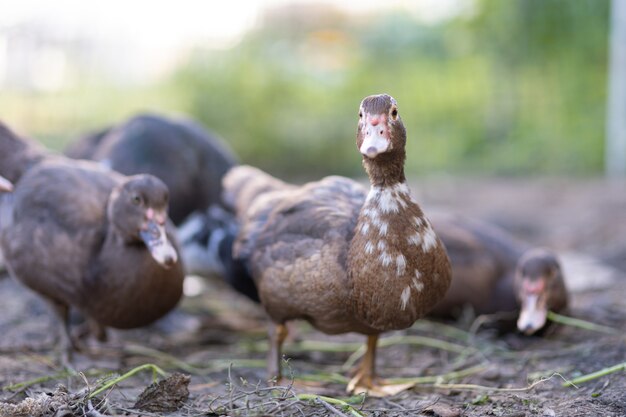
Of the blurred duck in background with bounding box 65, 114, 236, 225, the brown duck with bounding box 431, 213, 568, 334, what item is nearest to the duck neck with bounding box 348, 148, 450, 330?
the brown duck with bounding box 431, 213, 568, 334

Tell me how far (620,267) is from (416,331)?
2.20m

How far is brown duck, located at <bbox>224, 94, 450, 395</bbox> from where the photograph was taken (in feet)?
11.8

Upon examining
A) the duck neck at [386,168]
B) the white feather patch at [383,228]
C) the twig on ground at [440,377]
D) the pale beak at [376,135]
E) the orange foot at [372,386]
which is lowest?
the twig on ground at [440,377]

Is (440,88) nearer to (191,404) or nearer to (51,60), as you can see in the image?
(51,60)

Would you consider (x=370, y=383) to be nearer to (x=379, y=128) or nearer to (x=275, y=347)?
(x=275, y=347)

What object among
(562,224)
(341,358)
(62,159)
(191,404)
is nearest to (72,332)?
(62,159)

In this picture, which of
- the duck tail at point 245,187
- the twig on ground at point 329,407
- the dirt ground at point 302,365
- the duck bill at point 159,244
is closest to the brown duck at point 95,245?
the duck bill at point 159,244

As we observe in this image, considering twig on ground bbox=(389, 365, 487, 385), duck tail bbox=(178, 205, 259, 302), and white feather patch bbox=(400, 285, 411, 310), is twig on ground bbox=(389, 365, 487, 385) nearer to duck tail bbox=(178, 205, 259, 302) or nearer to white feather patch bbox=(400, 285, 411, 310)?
white feather patch bbox=(400, 285, 411, 310)

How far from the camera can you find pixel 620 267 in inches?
263

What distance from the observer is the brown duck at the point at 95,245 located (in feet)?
13.8

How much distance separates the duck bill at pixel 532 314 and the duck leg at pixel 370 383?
1.01 m

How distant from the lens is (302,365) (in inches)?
185

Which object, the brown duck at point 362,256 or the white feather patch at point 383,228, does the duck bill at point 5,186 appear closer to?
the brown duck at point 362,256

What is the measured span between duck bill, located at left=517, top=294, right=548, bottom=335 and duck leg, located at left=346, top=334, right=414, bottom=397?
1.01m
